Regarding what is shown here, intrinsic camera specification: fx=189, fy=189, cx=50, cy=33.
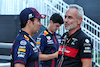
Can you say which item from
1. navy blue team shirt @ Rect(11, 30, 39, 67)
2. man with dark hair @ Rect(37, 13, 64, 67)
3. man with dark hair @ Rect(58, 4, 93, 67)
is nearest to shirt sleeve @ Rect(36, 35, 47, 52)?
man with dark hair @ Rect(37, 13, 64, 67)

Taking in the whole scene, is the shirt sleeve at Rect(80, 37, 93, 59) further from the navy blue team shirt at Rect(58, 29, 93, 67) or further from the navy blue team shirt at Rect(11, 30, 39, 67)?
the navy blue team shirt at Rect(11, 30, 39, 67)

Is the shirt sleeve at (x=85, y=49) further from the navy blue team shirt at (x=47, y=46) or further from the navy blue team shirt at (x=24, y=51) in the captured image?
the navy blue team shirt at (x=47, y=46)

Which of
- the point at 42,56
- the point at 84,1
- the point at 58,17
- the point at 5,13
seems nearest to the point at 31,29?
the point at 42,56

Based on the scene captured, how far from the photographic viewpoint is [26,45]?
8.30 feet

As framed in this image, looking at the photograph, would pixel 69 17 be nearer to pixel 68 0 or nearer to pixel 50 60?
pixel 50 60

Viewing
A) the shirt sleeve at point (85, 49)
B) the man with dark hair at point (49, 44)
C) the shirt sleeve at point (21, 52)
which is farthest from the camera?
the man with dark hair at point (49, 44)

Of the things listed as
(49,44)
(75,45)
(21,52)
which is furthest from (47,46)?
(21,52)

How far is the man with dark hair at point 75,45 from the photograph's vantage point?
265cm

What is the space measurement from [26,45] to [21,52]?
119 millimetres

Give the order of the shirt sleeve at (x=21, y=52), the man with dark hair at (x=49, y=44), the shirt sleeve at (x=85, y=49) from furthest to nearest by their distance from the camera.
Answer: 1. the man with dark hair at (x=49, y=44)
2. the shirt sleeve at (x=85, y=49)
3. the shirt sleeve at (x=21, y=52)

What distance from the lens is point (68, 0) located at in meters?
12.6

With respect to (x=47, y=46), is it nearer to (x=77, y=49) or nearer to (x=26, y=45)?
(x=77, y=49)

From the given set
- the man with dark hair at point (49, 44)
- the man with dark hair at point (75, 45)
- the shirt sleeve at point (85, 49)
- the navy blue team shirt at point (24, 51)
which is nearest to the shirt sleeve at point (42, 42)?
the man with dark hair at point (49, 44)

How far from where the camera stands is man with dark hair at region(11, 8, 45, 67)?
2.47 metres
